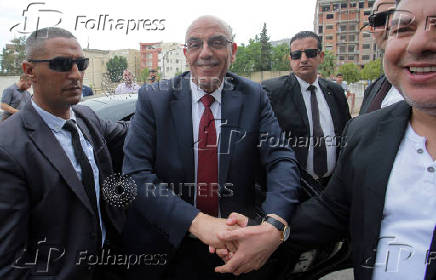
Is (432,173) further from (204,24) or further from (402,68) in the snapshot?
(204,24)

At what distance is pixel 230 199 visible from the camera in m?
1.90

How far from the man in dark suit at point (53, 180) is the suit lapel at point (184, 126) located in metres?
0.54

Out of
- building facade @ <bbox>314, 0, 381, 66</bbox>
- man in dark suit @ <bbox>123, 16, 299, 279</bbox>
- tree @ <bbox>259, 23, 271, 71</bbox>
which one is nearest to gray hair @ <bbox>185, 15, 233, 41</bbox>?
man in dark suit @ <bbox>123, 16, 299, 279</bbox>

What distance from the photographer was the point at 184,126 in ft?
6.12

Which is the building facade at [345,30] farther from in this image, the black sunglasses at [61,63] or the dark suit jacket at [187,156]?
the black sunglasses at [61,63]

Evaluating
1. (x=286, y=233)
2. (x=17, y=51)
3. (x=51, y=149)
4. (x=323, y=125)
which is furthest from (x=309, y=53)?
(x=17, y=51)

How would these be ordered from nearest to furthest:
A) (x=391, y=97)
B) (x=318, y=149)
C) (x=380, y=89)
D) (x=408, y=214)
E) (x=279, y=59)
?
(x=408, y=214) < (x=391, y=97) < (x=380, y=89) < (x=318, y=149) < (x=279, y=59)

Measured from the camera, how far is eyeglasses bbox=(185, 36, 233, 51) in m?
1.91

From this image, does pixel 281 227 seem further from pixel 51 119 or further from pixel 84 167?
pixel 51 119

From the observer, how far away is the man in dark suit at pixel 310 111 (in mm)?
3275

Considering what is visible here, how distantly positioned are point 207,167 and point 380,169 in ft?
2.95

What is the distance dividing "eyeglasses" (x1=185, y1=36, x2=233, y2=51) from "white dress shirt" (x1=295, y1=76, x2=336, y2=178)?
1687 mm

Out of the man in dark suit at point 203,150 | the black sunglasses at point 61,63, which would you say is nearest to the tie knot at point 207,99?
the man in dark suit at point 203,150

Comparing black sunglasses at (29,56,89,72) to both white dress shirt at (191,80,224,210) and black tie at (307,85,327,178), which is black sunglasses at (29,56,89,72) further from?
black tie at (307,85,327,178)
